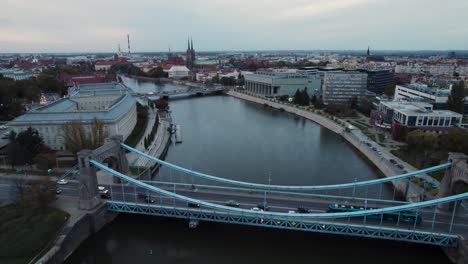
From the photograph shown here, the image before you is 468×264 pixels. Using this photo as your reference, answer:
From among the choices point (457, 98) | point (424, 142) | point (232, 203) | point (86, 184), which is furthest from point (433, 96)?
point (86, 184)

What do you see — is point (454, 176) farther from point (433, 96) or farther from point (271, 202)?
point (433, 96)

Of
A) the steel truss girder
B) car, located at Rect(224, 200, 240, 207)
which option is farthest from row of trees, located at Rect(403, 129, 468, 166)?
car, located at Rect(224, 200, 240, 207)

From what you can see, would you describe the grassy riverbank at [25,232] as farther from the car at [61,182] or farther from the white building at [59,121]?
the white building at [59,121]

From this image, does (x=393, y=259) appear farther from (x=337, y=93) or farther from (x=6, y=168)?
(x=337, y=93)

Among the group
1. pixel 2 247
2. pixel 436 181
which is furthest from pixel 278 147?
pixel 2 247

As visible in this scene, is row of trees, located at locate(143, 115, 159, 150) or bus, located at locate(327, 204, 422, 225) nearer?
bus, located at locate(327, 204, 422, 225)

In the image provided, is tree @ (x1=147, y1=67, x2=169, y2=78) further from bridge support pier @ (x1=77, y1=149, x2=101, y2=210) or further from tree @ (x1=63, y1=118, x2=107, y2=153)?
bridge support pier @ (x1=77, y1=149, x2=101, y2=210)
